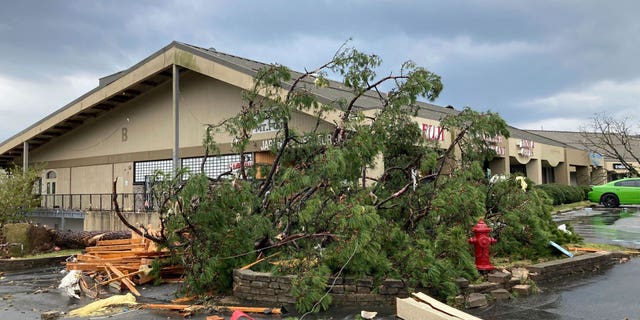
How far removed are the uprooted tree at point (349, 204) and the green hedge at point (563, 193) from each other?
56.7 ft

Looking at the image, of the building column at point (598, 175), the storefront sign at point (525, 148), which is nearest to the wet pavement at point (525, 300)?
the storefront sign at point (525, 148)

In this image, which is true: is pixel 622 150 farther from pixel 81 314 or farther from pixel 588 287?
pixel 81 314

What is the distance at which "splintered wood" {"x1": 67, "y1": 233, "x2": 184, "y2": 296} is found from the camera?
1034 centimetres

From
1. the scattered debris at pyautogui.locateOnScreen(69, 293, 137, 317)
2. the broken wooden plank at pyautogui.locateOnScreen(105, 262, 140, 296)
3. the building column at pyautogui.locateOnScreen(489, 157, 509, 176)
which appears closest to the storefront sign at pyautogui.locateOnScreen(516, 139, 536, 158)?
the building column at pyautogui.locateOnScreen(489, 157, 509, 176)

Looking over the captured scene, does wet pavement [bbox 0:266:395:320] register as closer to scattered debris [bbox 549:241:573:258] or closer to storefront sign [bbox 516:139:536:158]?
scattered debris [bbox 549:241:573:258]

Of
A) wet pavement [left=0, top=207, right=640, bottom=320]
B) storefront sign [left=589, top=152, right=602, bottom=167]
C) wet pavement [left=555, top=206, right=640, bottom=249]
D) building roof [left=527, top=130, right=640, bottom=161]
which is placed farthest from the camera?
building roof [left=527, top=130, right=640, bottom=161]

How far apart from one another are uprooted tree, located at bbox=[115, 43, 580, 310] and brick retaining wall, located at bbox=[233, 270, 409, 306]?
0.51 ft

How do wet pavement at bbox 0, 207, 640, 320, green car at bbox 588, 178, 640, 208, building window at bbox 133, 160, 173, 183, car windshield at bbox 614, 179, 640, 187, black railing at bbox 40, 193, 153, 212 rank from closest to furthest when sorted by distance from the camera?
wet pavement at bbox 0, 207, 640, 320
black railing at bbox 40, 193, 153, 212
building window at bbox 133, 160, 173, 183
green car at bbox 588, 178, 640, 208
car windshield at bbox 614, 179, 640, 187

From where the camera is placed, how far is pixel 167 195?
860 cm

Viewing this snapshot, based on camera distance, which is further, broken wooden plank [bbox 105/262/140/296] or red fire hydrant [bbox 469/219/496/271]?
broken wooden plank [bbox 105/262/140/296]

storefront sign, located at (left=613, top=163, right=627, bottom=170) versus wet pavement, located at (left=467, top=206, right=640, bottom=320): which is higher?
storefront sign, located at (left=613, top=163, right=627, bottom=170)

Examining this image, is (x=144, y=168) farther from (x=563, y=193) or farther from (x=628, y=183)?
(x=628, y=183)

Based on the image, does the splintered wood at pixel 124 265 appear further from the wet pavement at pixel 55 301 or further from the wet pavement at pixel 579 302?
the wet pavement at pixel 579 302

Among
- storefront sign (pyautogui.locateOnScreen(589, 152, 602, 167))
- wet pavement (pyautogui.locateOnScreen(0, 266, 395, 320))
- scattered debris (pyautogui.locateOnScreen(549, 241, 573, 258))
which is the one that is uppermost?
storefront sign (pyautogui.locateOnScreen(589, 152, 602, 167))
